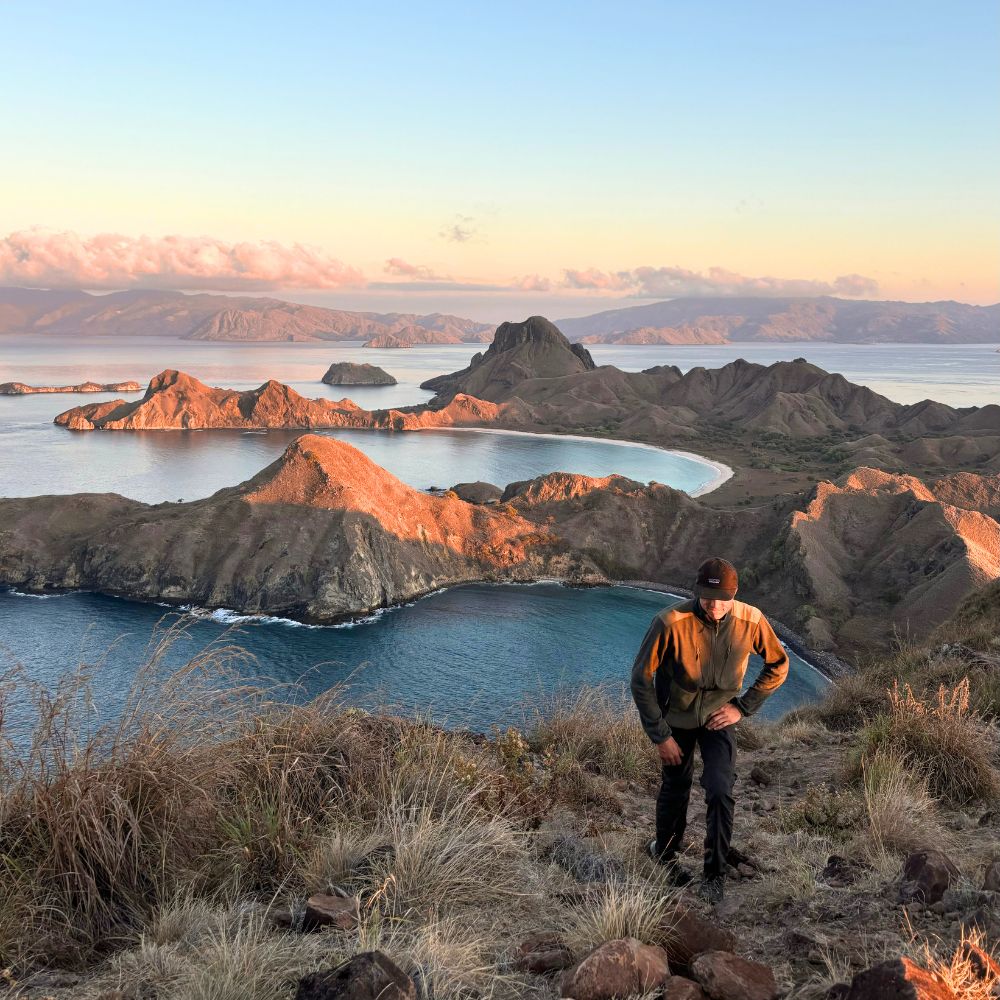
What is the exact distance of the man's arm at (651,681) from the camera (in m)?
5.32

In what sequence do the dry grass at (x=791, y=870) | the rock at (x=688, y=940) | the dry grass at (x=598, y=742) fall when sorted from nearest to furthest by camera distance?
the rock at (x=688, y=940)
the dry grass at (x=791, y=870)
the dry grass at (x=598, y=742)

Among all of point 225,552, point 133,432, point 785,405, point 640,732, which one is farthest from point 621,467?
point 640,732

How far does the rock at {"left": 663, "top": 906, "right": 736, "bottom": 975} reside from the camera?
12.8 feet

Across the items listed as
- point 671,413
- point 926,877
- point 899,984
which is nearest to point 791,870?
point 926,877

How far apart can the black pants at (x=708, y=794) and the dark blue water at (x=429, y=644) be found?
29.8 meters

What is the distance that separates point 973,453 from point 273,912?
116990mm

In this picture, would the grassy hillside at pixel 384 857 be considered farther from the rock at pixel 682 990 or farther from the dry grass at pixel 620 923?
the rock at pixel 682 990

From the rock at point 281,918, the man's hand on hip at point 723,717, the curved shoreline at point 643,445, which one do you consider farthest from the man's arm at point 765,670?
the curved shoreline at point 643,445

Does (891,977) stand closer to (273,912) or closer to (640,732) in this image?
(273,912)

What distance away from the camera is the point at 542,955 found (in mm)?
3988

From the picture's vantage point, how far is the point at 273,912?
458 centimetres

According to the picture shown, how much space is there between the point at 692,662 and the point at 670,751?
Result: 665 mm

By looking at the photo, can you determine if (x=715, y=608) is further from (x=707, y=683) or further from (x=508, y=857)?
(x=508, y=857)

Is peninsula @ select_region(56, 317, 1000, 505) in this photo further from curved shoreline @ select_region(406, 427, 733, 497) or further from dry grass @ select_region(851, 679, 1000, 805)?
dry grass @ select_region(851, 679, 1000, 805)
